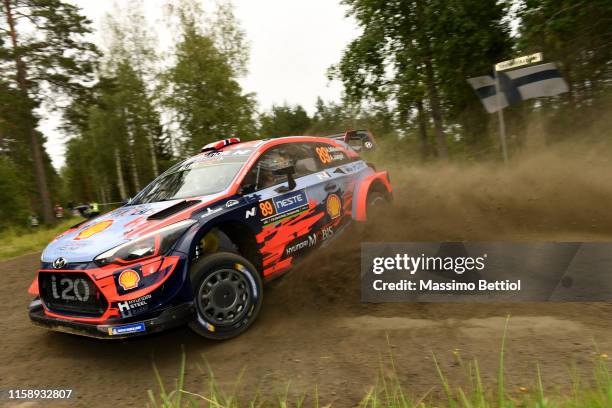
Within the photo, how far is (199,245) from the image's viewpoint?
454 centimetres

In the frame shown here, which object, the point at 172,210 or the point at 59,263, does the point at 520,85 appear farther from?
the point at 59,263

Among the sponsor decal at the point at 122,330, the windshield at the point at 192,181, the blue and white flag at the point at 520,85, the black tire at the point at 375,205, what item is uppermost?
the blue and white flag at the point at 520,85

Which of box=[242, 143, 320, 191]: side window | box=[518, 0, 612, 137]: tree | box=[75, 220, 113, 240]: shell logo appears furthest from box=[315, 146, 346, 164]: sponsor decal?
box=[518, 0, 612, 137]: tree

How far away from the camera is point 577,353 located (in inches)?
127

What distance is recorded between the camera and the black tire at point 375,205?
6.23 meters

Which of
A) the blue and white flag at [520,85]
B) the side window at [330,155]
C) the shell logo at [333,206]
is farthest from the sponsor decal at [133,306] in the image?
the blue and white flag at [520,85]

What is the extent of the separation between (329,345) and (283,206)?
5.38 feet

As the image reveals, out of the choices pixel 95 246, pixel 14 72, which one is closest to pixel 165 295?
pixel 95 246

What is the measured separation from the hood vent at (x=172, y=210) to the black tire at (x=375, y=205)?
2705mm

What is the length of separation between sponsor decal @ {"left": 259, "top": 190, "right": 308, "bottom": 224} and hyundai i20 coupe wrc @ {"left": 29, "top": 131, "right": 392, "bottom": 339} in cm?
1

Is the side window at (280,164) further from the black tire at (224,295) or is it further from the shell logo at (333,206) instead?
the black tire at (224,295)

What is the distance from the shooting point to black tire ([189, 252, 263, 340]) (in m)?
3.90

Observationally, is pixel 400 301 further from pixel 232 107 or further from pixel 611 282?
pixel 232 107

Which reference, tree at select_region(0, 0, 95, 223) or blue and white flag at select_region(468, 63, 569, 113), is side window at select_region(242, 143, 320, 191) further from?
tree at select_region(0, 0, 95, 223)
